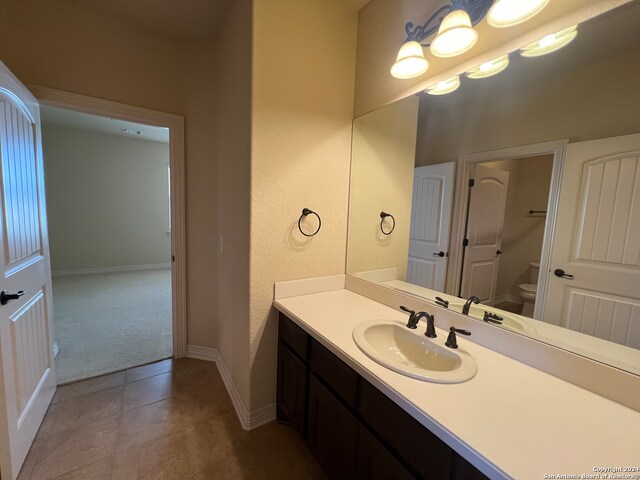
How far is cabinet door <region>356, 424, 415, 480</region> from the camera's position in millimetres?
822

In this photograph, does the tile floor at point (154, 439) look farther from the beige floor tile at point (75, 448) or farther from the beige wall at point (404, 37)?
the beige wall at point (404, 37)

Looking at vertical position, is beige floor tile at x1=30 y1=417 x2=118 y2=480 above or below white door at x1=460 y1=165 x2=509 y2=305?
below

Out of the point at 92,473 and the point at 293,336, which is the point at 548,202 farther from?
the point at 92,473

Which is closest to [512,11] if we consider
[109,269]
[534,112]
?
[534,112]

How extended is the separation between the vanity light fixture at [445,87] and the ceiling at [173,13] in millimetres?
790

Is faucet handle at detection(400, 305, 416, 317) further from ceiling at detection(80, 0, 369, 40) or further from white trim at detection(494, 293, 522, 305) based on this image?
ceiling at detection(80, 0, 369, 40)

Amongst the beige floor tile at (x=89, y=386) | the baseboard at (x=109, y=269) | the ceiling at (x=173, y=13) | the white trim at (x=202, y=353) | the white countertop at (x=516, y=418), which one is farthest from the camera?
the baseboard at (x=109, y=269)

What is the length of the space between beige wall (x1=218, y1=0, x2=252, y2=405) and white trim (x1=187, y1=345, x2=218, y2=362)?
0.30 meters

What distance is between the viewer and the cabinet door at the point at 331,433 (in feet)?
3.37

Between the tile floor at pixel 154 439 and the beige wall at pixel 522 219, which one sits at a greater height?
the beige wall at pixel 522 219

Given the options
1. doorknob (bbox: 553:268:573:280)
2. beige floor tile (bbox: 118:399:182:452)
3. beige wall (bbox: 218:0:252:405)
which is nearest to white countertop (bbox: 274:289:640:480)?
doorknob (bbox: 553:268:573:280)

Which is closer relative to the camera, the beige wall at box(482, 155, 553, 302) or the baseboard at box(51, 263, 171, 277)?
the beige wall at box(482, 155, 553, 302)

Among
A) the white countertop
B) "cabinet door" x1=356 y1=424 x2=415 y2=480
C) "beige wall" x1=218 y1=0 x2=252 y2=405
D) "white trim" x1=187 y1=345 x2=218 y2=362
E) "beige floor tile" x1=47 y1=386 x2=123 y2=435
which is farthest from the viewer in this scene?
"white trim" x1=187 y1=345 x2=218 y2=362

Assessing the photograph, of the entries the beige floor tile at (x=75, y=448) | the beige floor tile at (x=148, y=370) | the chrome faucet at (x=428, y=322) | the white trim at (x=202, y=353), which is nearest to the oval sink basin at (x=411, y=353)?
the chrome faucet at (x=428, y=322)
